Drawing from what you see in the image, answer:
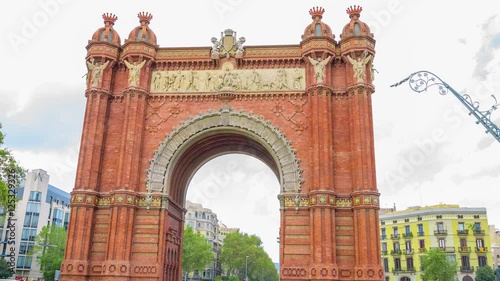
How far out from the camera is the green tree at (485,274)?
51750 millimetres

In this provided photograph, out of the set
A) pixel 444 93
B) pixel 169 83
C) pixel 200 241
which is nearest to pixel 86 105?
pixel 169 83

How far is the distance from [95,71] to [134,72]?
7.66 ft

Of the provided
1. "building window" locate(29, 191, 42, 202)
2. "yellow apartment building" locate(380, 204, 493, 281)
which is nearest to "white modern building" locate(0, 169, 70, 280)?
"building window" locate(29, 191, 42, 202)

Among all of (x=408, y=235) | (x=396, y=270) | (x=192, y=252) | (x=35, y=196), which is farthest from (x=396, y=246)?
(x=35, y=196)

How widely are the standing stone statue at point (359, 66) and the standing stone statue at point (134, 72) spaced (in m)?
12.0

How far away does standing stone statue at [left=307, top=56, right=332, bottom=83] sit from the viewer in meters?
24.5

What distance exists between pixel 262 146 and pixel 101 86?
9.99 metres

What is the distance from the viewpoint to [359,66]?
24.5 m

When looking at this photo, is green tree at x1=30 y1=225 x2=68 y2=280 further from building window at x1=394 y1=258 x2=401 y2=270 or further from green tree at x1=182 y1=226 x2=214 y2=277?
building window at x1=394 y1=258 x2=401 y2=270

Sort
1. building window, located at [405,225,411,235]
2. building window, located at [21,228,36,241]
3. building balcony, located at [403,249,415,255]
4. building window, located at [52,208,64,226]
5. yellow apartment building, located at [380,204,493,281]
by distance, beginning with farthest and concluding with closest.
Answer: building window, located at [52,208,64,226] < building window, located at [21,228,36,241] < building window, located at [405,225,411,235] < building balcony, located at [403,249,415,255] < yellow apartment building, located at [380,204,493,281]

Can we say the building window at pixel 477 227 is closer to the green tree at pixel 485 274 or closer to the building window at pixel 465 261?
the building window at pixel 465 261

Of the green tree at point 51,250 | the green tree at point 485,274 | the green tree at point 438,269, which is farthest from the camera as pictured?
the green tree at point 485,274

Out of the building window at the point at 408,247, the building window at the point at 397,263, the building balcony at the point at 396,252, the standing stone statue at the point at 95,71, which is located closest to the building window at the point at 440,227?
the building window at the point at 408,247

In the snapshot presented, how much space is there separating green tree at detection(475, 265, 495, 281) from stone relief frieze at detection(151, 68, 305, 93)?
40913 millimetres
